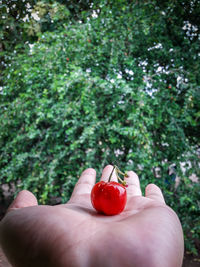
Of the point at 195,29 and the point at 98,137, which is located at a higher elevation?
the point at 195,29

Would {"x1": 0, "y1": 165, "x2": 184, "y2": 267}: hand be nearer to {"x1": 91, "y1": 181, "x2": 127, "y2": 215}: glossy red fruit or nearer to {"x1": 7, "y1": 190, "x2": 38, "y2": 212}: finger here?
{"x1": 7, "y1": 190, "x2": 38, "y2": 212}: finger

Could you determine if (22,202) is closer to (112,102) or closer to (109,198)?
(109,198)

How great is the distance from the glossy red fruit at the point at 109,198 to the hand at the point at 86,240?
0.17 meters

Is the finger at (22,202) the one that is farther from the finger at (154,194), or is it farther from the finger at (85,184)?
the finger at (154,194)

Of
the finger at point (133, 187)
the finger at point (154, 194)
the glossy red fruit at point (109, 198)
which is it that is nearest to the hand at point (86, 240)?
the glossy red fruit at point (109, 198)

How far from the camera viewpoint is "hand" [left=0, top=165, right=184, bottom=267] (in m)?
0.66

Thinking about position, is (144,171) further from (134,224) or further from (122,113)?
(134,224)

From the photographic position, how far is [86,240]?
73cm

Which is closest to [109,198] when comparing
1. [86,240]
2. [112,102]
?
[86,240]

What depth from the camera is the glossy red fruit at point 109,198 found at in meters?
1.05

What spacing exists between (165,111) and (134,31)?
0.99 m

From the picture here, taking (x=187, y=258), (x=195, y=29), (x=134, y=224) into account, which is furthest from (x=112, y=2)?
(x=187, y=258)

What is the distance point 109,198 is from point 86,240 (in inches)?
13.0

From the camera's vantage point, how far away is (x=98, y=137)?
2.28 metres
